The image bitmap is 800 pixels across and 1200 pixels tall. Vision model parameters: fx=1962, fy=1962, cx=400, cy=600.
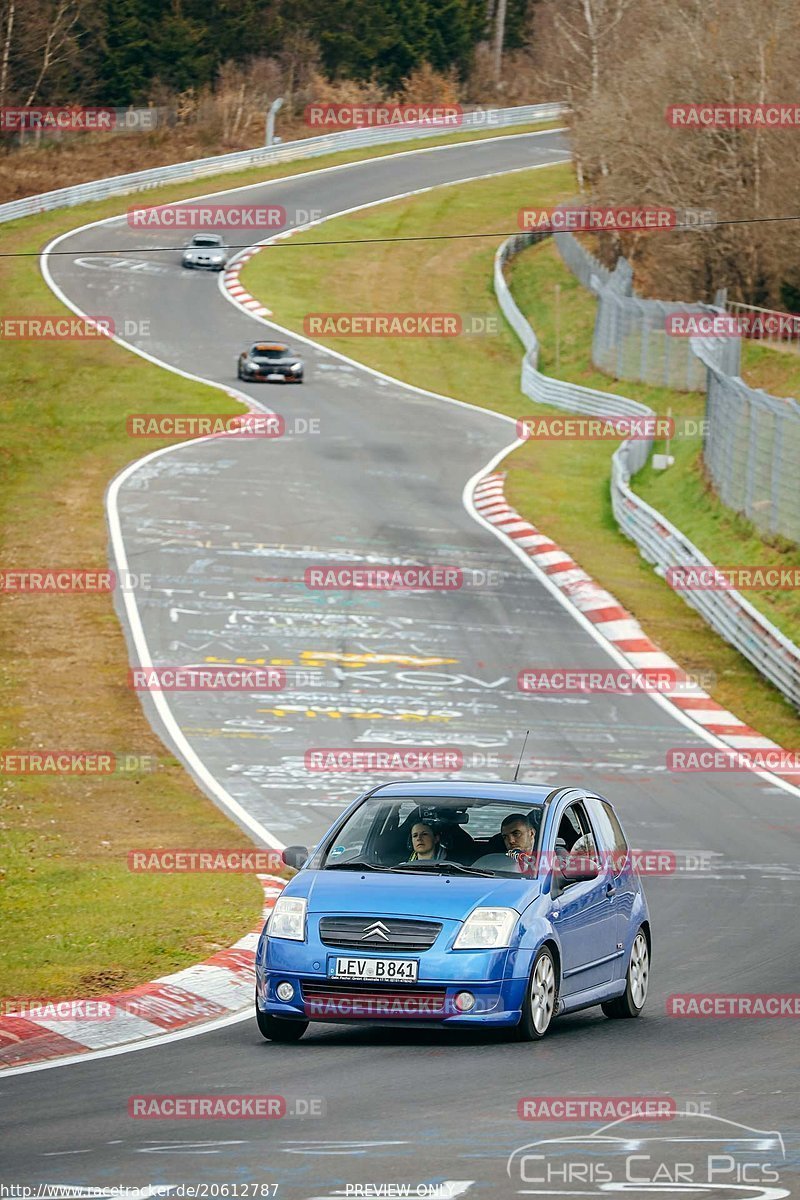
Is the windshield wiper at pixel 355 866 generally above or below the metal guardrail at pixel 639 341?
above

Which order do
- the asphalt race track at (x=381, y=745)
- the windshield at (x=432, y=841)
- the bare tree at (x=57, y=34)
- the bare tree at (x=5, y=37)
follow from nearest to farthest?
the asphalt race track at (x=381, y=745), the windshield at (x=432, y=841), the bare tree at (x=5, y=37), the bare tree at (x=57, y=34)

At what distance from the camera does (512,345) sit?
5988 cm

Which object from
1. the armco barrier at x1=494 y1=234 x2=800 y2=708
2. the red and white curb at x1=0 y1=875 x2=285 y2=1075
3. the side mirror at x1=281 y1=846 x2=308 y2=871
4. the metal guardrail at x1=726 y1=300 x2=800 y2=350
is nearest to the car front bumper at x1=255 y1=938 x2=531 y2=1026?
the side mirror at x1=281 y1=846 x2=308 y2=871

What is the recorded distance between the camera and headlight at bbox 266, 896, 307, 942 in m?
10.6

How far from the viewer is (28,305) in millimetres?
58562

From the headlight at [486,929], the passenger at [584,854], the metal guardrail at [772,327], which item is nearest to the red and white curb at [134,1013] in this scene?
the headlight at [486,929]

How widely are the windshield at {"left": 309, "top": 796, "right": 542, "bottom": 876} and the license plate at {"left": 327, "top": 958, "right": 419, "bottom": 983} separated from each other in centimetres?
87

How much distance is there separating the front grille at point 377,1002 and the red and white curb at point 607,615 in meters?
13.1

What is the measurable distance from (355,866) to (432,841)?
1.63 ft

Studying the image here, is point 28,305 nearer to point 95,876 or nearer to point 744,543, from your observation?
point 744,543

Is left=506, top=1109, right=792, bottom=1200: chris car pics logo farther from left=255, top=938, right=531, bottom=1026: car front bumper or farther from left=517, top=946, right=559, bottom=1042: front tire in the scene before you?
left=517, top=946, right=559, bottom=1042: front tire

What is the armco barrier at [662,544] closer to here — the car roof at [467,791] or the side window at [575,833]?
the side window at [575,833]

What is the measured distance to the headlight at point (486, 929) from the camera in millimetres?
10375

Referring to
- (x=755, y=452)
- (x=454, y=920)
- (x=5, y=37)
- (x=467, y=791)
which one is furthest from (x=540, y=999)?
(x=5, y=37)
